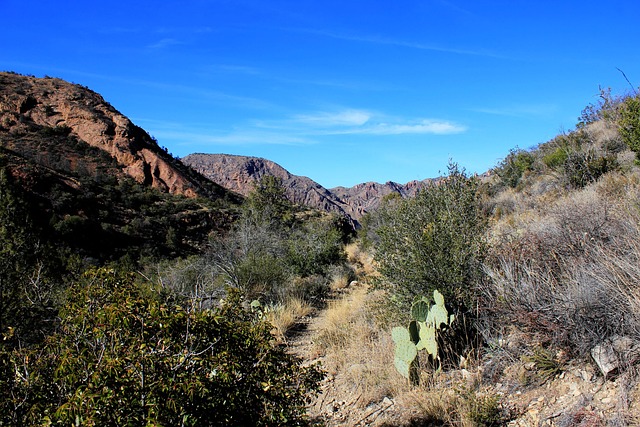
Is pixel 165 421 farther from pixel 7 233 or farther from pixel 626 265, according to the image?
pixel 7 233

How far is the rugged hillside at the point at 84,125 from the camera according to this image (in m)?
36.5

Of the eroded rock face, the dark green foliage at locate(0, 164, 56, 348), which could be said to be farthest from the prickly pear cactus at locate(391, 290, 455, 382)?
the eroded rock face

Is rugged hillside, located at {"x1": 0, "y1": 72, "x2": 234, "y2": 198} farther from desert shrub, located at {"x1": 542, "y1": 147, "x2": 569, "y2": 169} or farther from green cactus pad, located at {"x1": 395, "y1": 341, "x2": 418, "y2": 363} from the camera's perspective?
green cactus pad, located at {"x1": 395, "y1": 341, "x2": 418, "y2": 363}

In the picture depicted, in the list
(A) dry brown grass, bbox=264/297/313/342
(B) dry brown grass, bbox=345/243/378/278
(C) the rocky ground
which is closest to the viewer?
(C) the rocky ground

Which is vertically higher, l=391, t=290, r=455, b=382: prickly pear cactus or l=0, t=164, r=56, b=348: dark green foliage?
l=0, t=164, r=56, b=348: dark green foliage

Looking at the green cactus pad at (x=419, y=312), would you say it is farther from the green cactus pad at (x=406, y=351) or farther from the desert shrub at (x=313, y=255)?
the desert shrub at (x=313, y=255)

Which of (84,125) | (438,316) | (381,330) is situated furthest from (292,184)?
(438,316)

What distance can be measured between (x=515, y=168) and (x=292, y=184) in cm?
8151

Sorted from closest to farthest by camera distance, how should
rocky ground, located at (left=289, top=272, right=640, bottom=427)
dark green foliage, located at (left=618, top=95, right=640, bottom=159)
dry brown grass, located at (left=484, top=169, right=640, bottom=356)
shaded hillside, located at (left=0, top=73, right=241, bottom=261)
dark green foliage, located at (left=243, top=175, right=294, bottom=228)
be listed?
rocky ground, located at (left=289, top=272, right=640, bottom=427), dry brown grass, located at (left=484, top=169, right=640, bottom=356), dark green foliage, located at (left=618, top=95, right=640, bottom=159), shaded hillside, located at (left=0, top=73, right=241, bottom=261), dark green foliage, located at (left=243, top=175, right=294, bottom=228)

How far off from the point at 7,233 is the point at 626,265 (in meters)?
8.86

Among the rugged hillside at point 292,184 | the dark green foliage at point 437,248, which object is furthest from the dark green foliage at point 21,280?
the rugged hillside at point 292,184

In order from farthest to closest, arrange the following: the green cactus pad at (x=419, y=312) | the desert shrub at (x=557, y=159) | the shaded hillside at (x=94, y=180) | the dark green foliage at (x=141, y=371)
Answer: the shaded hillside at (x=94, y=180) → the desert shrub at (x=557, y=159) → the green cactus pad at (x=419, y=312) → the dark green foliage at (x=141, y=371)

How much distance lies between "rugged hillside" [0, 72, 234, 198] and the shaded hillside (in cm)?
8

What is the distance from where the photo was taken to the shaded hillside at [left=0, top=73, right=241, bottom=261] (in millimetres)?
24219
